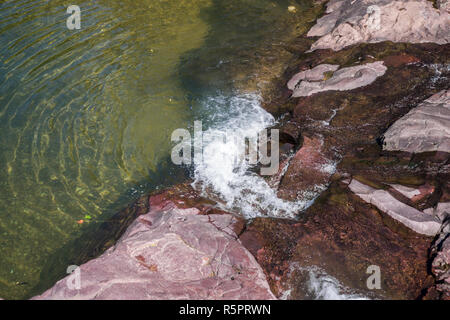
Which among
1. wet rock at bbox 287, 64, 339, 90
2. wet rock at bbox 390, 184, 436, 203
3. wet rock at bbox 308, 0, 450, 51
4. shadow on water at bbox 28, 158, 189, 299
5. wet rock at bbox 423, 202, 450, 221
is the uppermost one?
wet rock at bbox 308, 0, 450, 51

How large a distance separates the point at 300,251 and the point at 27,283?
12.1ft

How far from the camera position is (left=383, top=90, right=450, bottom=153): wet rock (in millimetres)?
5465

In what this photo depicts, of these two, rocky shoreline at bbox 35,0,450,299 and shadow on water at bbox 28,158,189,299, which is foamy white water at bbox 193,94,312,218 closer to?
rocky shoreline at bbox 35,0,450,299

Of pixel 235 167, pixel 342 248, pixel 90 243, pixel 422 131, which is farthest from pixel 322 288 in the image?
pixel 90 243

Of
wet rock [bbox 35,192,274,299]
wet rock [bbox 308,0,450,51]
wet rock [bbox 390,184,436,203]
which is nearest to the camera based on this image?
wet rock [bbox 35,192,274,299]

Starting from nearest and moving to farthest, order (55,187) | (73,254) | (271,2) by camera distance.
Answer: (73,254) < (55,187) < (271,2)

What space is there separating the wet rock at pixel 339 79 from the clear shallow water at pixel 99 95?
1410 millimetres

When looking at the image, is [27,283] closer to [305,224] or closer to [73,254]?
[73,254]

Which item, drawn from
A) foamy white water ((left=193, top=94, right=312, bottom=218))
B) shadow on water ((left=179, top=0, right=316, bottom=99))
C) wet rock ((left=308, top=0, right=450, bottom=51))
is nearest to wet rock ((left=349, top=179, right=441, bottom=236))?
foamy white water ((left=193, top=94, right=312, bottom=218))

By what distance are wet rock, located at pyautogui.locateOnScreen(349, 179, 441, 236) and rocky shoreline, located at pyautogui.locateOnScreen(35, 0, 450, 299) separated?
1 cm

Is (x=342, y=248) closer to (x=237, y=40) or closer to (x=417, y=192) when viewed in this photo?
(x=417, y=192)

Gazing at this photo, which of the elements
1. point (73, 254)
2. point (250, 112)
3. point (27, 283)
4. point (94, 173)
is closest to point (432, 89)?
point (250, 112)

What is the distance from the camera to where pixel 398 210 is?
4.79m
